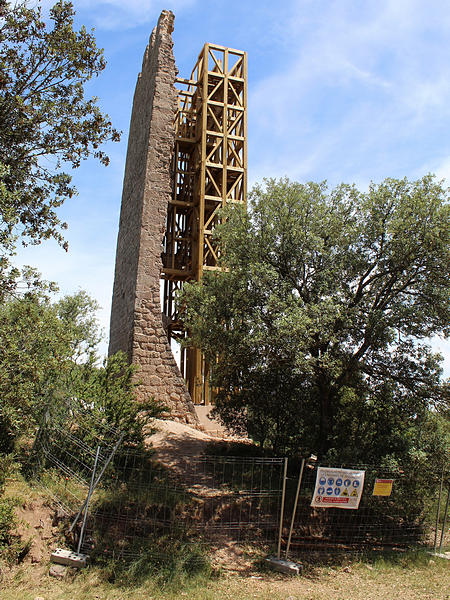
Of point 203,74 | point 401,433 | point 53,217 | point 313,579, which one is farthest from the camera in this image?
point 203,74

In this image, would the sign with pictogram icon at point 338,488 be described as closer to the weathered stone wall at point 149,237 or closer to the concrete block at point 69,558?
the concrete block at point 69,558

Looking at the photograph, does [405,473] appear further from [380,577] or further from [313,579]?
[313,579]

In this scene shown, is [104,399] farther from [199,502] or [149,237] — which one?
[149,237]

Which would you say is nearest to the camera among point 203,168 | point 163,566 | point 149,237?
point 163,566

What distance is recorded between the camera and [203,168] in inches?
740


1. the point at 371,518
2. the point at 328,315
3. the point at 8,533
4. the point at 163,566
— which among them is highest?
the point at 328,315

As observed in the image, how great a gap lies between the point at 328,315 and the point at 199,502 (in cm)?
410

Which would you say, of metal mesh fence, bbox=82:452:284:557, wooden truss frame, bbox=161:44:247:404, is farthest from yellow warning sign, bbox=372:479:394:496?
wooden truss frame, bbox=161:44:247:404

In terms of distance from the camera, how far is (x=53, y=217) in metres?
8.71

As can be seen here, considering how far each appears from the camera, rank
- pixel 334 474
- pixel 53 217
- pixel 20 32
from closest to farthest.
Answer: pixel 334 474 < pixel 20 32 < pixel 53 217

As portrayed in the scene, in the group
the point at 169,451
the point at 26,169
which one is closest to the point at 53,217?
the point at 26,169

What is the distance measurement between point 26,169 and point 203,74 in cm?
1361

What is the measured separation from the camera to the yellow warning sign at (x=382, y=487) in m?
7.98

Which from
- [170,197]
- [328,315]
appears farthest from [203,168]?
[328,315]
